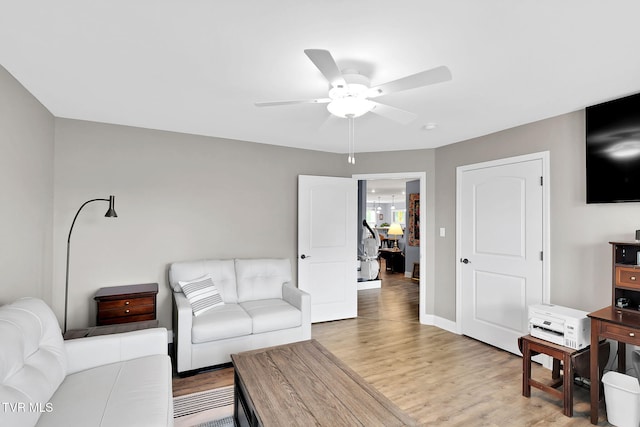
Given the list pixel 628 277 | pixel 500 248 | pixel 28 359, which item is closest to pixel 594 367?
pixel 628 277

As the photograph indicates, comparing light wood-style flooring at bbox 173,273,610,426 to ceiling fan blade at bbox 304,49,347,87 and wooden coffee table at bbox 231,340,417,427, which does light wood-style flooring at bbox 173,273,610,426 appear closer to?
wooden coffee table at bbox 231,340,417,427

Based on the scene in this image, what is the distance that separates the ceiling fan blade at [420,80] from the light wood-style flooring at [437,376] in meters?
2.20

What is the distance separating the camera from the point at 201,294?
322 centimetres

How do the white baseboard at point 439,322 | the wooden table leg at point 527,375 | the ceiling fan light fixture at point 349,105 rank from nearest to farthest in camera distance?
the ceiling fan light fixture at point 349,105 < the wooden table leg at point 527,375 < the white baseboard at point 439,322

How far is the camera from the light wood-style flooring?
7.63 feet

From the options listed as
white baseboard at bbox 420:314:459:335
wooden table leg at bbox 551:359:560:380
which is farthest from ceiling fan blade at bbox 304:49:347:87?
white baseboard at bbox 420:314:459:335

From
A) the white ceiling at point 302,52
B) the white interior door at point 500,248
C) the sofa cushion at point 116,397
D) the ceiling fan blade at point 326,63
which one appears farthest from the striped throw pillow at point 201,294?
the white interior door at point 500,248

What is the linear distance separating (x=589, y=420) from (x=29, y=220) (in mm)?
4479

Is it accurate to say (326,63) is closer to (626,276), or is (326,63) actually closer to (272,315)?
(272,315)

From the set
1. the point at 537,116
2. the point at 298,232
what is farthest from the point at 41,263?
the point at 537,116

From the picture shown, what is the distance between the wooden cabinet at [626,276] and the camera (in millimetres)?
2312

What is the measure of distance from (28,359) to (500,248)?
3.93 m

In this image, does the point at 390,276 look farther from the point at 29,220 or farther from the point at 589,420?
the point at 29,220

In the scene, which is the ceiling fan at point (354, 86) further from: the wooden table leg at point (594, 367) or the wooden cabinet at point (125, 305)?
the wooden cabinet at point (125, 305)
